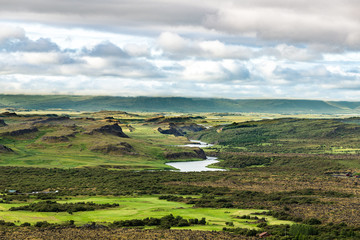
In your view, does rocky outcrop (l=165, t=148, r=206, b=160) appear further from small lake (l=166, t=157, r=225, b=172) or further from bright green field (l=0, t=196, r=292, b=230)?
bright green field (l=0, t=196, r=292, b=230)

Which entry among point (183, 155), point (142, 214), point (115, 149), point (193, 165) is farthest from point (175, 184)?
point (183, 155)

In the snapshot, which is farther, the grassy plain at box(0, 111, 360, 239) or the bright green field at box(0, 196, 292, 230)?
the grassy plain at box(0, 111, 360, 239)

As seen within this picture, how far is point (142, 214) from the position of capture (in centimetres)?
7156

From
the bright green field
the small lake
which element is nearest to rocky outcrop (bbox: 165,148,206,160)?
the small lake

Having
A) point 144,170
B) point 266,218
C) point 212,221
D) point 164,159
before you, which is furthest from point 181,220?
point 164,159

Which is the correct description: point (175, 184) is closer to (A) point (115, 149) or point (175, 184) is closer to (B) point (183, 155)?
(A) point (115, 149)

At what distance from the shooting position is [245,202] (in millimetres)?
86812

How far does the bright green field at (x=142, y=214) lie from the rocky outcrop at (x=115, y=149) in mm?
100501

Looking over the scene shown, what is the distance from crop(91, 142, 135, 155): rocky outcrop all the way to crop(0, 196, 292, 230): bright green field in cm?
10050

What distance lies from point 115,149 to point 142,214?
385 ft

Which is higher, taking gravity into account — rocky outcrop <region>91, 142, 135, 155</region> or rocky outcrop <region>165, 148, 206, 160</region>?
rocky outcrop <region>91, 142, 135, 155</region>

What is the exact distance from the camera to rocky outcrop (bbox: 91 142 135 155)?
186 meters

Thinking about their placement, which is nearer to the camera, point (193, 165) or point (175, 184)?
point (175, 184)

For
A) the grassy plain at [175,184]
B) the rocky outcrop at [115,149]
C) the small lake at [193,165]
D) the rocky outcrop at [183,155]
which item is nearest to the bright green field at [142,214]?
the grassy plain at [175,184]
